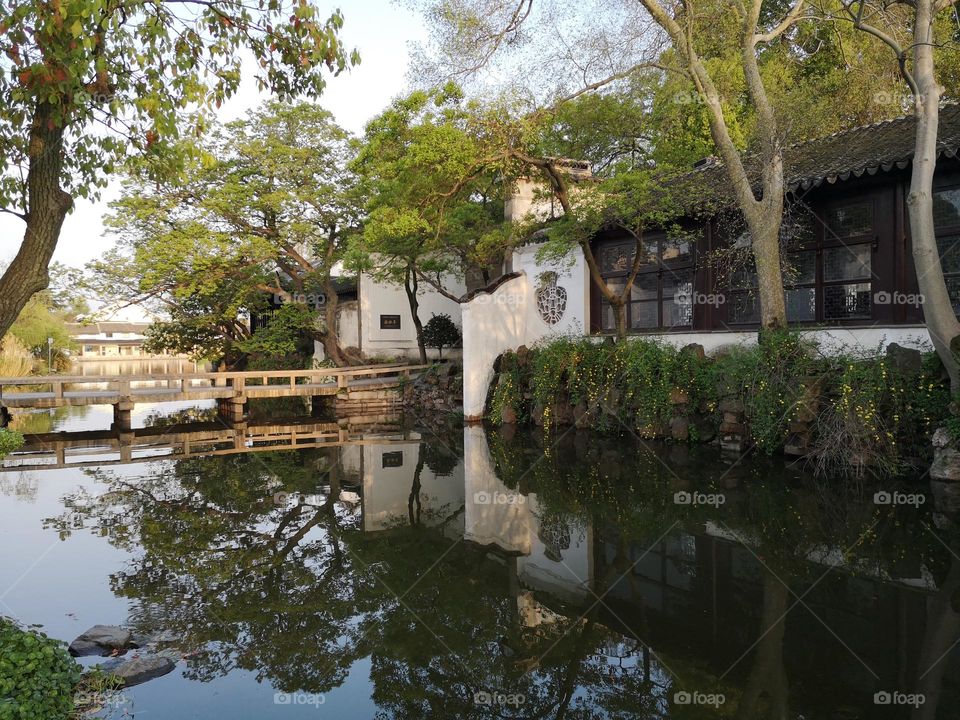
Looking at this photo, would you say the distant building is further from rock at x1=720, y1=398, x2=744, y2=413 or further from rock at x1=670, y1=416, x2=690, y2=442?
rock at x1=720, y1=398, x2=744, y2=413

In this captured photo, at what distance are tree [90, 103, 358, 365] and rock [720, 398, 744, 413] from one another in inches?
505

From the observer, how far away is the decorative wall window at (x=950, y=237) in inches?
405

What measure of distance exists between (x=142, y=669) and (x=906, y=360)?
9.05m

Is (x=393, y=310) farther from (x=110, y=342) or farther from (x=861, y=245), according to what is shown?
(x=110, y=342)

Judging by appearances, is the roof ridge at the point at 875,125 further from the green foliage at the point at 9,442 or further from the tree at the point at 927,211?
the green foliage at the point at 9,442

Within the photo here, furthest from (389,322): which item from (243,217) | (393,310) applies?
(243,217)

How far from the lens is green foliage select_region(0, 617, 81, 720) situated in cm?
314

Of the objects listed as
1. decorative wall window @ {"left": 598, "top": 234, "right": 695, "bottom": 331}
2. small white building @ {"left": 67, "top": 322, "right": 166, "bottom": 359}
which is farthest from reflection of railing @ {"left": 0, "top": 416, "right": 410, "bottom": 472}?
small white building @ {"left": 67, "top": 322, "right": 166, "bottom": 359}

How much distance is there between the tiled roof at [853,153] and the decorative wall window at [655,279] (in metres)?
1.52

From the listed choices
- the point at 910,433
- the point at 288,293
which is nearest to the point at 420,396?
the point at 288,293

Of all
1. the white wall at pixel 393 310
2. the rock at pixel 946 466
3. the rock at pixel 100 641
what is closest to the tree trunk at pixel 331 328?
the white wall at pixel 393 310

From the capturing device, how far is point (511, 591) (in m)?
5.20

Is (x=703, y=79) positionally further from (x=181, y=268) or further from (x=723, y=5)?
(x=181, y=268)

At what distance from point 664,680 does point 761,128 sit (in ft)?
29.3
